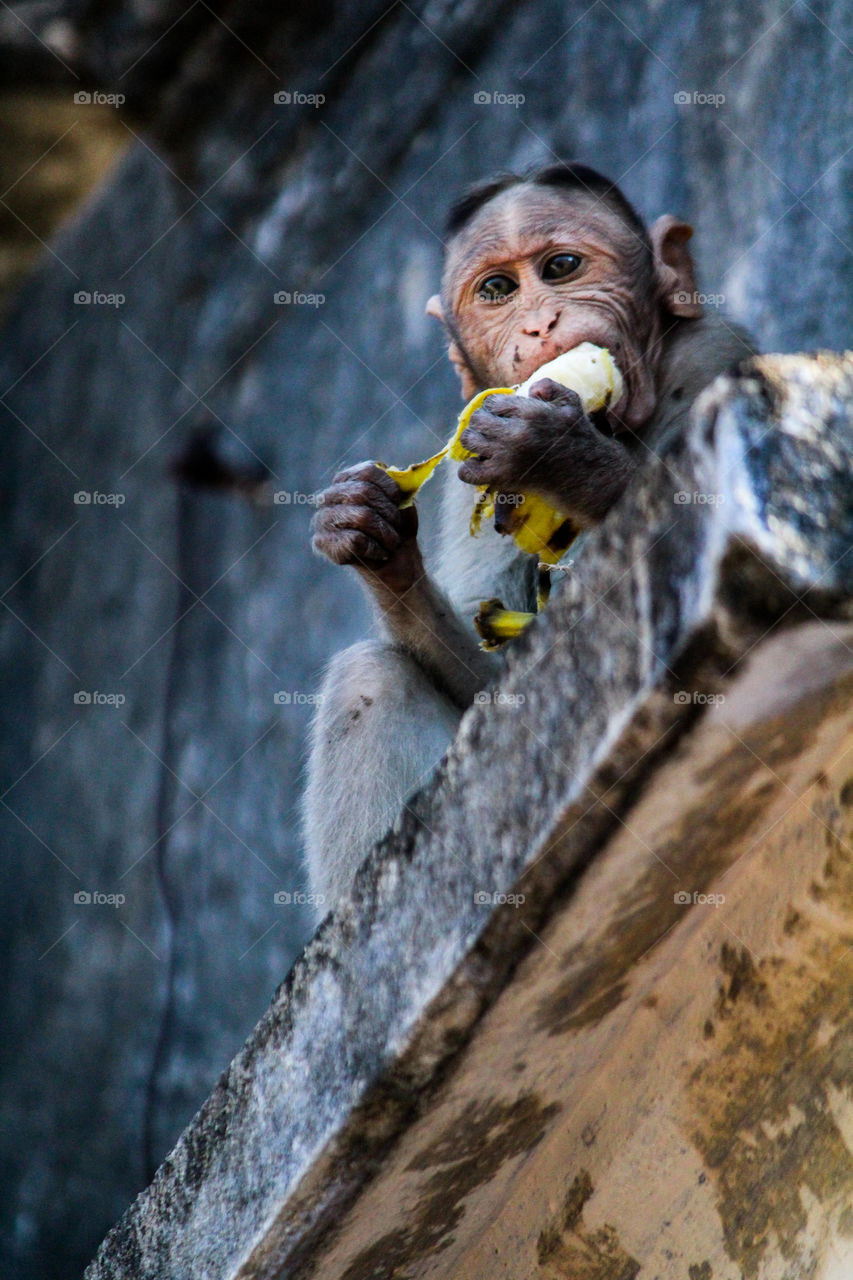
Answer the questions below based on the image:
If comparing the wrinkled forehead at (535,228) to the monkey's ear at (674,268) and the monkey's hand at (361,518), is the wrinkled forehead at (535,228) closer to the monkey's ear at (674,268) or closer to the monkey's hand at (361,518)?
the monkey's ear at (674,268)

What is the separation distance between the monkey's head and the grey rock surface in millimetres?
831

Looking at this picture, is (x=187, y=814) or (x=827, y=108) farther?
(x=187, y=814)

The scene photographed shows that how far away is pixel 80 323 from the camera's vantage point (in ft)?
24.1

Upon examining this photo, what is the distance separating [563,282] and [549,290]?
31 mm

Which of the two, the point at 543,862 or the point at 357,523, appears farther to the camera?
the point at 357,523

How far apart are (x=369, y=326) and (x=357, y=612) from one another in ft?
3.45

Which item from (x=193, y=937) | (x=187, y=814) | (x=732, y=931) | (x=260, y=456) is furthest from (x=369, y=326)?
(x=732, y=931)

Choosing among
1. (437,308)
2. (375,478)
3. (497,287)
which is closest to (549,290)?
(497,287)

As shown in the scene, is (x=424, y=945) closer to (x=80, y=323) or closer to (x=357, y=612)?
(x=357, y=612)

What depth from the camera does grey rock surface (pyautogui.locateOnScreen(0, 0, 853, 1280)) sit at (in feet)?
14.6

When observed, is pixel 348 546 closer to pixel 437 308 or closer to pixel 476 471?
pixel 476 471

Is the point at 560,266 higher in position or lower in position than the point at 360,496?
higher

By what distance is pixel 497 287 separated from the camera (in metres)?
2.84

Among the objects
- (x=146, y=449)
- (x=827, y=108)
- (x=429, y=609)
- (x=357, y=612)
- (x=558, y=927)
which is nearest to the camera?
(x=558, y=927)
